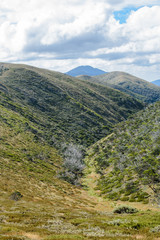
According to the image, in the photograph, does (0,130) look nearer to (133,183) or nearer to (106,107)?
(133,183)

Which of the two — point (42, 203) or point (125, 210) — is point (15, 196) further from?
point (125, 210)

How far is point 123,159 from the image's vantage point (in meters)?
51.1

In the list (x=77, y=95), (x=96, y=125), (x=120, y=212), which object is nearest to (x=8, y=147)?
(x=120, y=212)

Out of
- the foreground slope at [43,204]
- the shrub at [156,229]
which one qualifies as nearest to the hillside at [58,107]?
the foreground slope at [43,204]

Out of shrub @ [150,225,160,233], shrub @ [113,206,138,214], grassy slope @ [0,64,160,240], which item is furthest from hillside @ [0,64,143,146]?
shrub @ [150,225,160,233]

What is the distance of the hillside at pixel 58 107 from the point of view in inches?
3974

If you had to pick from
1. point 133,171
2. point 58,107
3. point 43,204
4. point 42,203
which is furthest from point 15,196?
point 58,107

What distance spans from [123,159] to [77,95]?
117623 mm

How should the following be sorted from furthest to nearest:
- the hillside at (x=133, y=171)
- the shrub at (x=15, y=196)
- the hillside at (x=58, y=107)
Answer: the hillside at (x=58, y=107) < the hillside at (x=133, y=171) < the shrub at (x=15, y=196)

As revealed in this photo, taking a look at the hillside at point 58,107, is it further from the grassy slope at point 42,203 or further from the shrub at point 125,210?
the shrub at point 125,210

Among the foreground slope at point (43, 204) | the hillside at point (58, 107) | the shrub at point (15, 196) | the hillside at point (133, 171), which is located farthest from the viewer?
the hillside at point (58, 107)

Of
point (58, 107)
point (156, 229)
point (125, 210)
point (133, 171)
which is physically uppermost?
point (58, 107)

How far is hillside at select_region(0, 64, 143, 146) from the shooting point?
101 metres

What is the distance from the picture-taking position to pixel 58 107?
447 feet
